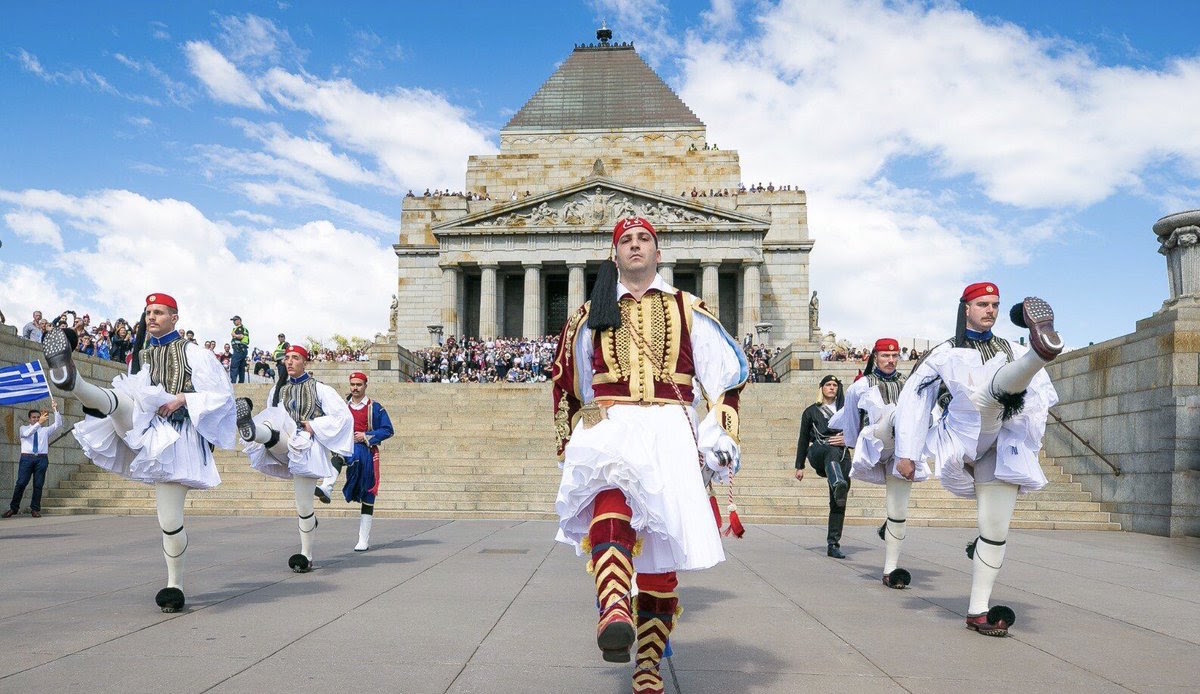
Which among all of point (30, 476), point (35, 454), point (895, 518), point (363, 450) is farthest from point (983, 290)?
point (30, 476)

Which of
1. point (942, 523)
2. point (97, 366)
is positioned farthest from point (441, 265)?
point (942, 523)

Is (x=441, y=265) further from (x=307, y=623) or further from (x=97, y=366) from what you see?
(x=307, y=623)

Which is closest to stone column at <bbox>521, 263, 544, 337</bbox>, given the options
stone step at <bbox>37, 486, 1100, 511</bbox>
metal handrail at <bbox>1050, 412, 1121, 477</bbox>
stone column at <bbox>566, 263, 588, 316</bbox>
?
stone column at <bbox>566, 263, 588, 316</bbox>

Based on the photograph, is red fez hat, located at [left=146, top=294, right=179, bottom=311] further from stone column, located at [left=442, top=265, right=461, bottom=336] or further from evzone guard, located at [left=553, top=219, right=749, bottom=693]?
stone column, located at [left=442, top=265, right=461, bottom=336]

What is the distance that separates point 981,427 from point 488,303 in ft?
150

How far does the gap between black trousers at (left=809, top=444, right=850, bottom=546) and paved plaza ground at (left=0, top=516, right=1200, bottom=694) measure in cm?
45

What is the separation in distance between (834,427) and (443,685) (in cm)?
658

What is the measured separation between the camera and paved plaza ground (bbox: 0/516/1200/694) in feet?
15.4

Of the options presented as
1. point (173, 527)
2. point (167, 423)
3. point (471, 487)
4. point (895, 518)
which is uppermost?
point (167, 423)

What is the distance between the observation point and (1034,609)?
709 cm

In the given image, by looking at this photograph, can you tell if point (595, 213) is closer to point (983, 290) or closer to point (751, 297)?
point (751, 297)

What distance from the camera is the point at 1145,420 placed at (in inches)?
558

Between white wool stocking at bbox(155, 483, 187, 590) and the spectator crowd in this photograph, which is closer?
white wool stocking at bbox(155, 483, 187, 590)

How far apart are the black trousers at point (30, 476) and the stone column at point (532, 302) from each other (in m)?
35.2
